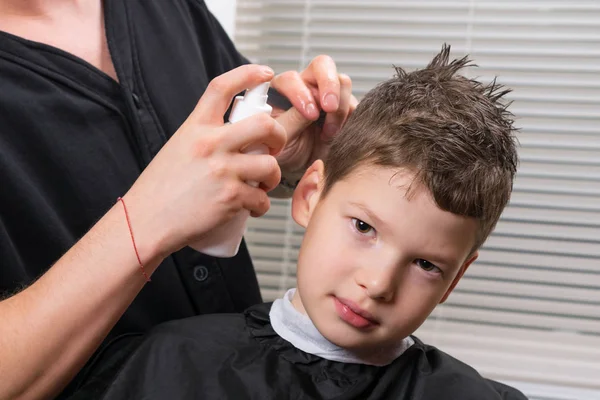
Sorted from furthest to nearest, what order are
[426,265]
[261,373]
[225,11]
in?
[225,11] → [261,373] → [426,265]

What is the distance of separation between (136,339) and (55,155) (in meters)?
0.36

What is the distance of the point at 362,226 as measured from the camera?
1.06m

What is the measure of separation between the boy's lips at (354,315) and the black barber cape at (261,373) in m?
0.15

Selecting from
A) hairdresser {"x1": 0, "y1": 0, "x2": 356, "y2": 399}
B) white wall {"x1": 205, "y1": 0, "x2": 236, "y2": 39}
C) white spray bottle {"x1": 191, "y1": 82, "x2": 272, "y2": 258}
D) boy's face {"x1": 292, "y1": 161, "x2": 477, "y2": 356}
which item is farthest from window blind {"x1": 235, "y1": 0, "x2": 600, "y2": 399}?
white spray bottle {"x1": 191, "y1": 82, "x2": 272, "y2": 258}

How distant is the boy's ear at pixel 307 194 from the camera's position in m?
1.21

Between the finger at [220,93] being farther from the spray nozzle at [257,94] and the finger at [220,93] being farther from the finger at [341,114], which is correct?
the finger at [341,114]

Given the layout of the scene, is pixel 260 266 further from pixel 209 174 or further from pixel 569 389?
pixel 209 174

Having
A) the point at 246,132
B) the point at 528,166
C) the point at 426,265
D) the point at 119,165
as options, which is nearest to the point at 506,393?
the point at 426,265

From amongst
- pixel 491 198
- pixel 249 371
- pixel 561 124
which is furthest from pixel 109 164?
pixel 561 124

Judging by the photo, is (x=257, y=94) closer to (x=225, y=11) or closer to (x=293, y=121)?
(x=293, y=121)

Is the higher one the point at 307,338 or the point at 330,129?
the point at 330,129

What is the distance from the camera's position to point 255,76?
1000mm

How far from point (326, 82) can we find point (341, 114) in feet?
0.28

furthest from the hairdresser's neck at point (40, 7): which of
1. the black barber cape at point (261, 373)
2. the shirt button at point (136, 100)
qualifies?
the black barber cape at point (261, 373)
